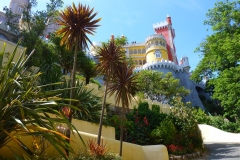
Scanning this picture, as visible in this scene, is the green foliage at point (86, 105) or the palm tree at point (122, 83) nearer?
the palm tree at point (122, 83)

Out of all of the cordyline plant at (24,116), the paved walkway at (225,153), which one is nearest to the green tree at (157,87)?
the paved walkway at (225,153)

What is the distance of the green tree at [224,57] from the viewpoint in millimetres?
17547

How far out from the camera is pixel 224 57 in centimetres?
1920

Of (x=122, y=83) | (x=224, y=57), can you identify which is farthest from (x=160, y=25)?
(x=122, y=83)

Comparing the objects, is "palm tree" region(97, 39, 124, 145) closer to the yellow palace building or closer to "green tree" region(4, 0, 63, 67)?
"green tree" region(4, 0, 63, 67)

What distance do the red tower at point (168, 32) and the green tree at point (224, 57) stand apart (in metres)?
41.4

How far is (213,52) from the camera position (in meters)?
20.4

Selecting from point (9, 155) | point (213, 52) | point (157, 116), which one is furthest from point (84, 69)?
point (9, 155)

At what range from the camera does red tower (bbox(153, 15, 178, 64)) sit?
213 feet

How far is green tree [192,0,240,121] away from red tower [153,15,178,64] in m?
41.4

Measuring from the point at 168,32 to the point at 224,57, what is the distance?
51106 millimetres

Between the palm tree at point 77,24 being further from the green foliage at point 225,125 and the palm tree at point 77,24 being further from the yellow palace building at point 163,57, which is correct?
the yellow palace building at point 163,57

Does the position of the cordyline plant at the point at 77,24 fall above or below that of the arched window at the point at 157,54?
below

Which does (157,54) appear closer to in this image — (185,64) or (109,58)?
(185,64)
